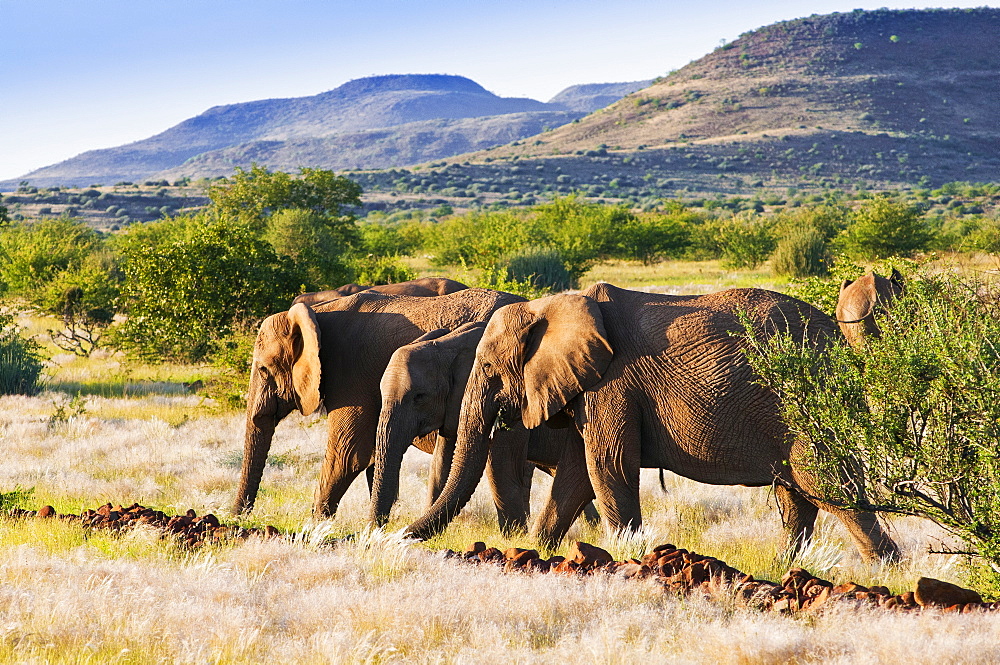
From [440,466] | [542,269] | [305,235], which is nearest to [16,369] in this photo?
[440,466]

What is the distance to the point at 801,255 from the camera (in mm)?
42219

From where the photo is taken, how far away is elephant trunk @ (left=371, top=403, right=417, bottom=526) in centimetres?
767

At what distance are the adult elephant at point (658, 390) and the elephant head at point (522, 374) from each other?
0.03 ft

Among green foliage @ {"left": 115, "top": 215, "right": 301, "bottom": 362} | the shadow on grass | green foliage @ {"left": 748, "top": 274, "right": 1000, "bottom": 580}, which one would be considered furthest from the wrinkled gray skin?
green foliage @ {"left": 115, "top": 215, "right": 301, "bottom": 362}

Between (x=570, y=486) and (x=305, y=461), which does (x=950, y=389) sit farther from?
(x=305, y=461)

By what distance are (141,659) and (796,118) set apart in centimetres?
14993

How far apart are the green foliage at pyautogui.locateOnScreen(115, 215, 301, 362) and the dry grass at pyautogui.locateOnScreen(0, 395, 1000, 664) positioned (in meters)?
11.7

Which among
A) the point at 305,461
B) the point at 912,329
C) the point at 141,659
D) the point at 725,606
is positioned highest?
the point at 912,329

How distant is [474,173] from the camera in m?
127

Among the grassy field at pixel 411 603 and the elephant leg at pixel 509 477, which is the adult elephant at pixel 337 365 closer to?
the grassy field at pixel 411 603

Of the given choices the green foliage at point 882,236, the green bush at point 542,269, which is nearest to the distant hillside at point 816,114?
the green foliage at point 882,236

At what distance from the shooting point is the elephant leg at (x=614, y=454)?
6.93m

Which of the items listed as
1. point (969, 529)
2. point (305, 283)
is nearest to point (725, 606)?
point (969, 529)

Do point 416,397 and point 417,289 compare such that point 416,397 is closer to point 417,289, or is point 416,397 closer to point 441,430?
point 441,430
